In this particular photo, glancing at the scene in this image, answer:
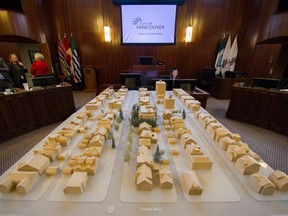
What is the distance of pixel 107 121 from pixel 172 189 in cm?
74

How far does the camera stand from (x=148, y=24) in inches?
195

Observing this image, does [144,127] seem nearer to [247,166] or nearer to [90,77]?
[247,166]

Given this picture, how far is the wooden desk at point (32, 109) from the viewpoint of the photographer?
231cm

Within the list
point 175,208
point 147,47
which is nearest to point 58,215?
point 175,208

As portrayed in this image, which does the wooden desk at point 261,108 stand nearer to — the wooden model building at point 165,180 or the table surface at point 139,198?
the table surface at point 139,198

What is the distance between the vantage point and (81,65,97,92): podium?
5.31 m

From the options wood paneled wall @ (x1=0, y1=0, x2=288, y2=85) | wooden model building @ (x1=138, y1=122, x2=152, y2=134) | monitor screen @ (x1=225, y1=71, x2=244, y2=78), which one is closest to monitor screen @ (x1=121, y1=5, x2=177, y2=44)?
wood paneled wall @ (x1=0, y1=0, x2=288, y2=85)

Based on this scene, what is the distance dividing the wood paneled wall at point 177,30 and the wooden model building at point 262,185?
5.07 meters

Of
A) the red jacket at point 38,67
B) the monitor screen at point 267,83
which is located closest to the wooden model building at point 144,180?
Result: the monitor screen at point 267,83

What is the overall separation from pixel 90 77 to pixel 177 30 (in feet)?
11.5

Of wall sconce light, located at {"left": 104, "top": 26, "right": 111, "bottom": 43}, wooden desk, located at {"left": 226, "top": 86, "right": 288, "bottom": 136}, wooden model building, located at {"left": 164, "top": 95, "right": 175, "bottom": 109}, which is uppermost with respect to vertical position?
wall sconce light, located at {"left": 104, "top": 26, "right": 111, "bottom": 43}

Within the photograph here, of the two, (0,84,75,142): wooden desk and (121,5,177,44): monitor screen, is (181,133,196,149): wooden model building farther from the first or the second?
(121,5,177,44): monitor screen

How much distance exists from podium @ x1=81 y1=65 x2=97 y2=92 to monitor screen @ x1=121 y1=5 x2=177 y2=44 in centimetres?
150

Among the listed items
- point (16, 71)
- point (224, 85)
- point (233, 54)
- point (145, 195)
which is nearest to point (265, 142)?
point (145, 195)
